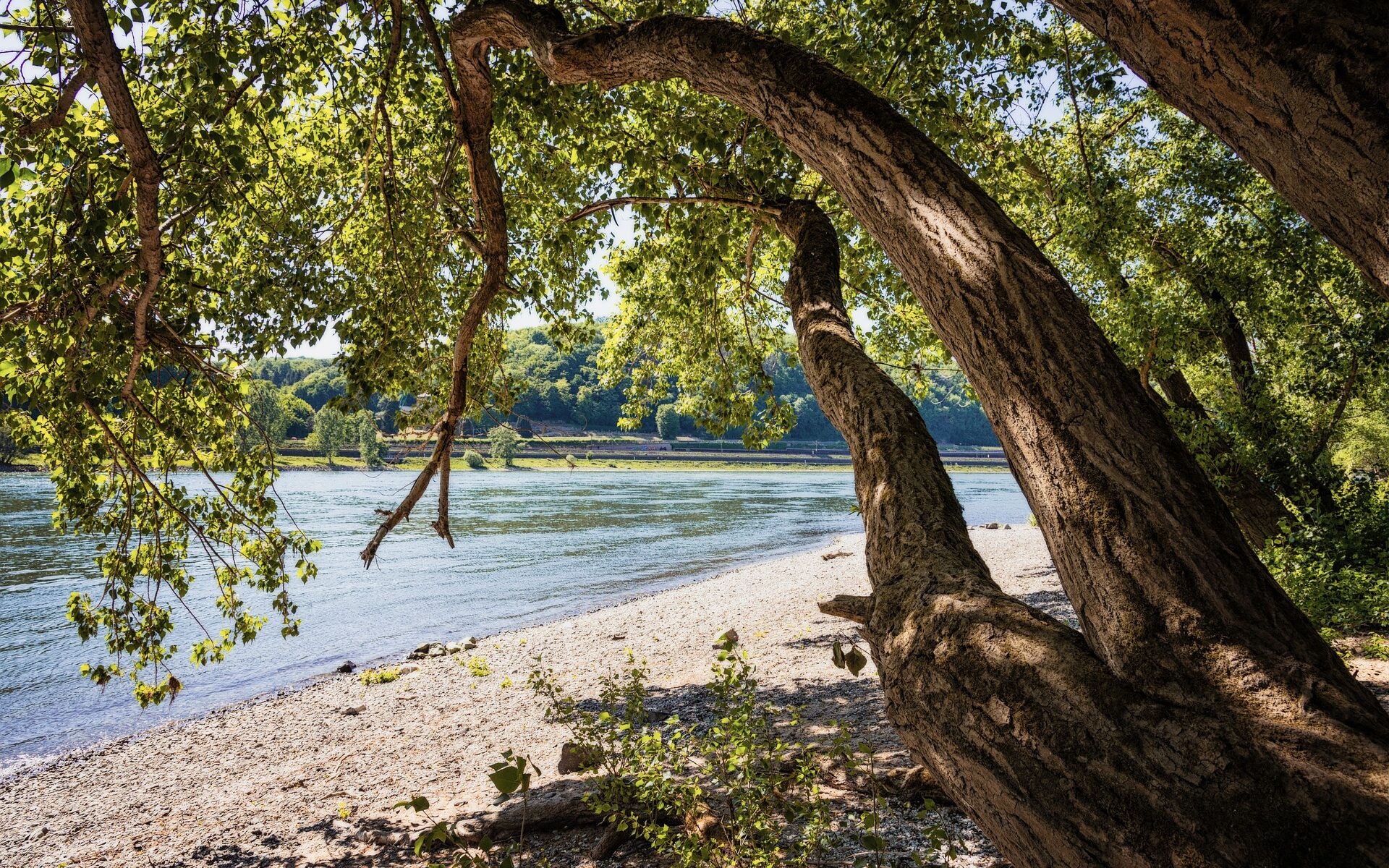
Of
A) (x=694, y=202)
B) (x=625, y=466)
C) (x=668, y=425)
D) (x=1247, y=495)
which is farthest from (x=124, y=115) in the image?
(x=668, y=425)

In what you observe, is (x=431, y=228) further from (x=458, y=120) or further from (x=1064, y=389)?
(x=1064, y=389)

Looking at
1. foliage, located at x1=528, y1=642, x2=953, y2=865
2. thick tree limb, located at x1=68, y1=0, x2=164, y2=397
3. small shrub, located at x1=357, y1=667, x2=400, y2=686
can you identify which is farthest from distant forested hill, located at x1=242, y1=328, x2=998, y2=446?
thick tree limb, located at x1=68, y1=0, x2=164, y2=397

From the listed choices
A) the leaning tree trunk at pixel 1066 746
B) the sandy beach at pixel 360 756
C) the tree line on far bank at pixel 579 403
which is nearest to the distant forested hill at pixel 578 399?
the tree line on far bank at pixel 579 403

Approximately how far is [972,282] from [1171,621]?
95cm

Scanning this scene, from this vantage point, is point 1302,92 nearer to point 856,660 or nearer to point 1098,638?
point 1098,638

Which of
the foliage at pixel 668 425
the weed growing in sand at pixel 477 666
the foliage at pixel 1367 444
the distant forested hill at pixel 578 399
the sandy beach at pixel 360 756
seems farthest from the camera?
the foliage at pixel 668 425

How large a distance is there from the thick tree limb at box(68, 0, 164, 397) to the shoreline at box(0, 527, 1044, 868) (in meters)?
3.50

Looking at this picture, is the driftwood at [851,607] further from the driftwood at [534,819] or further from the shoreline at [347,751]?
the driftwood at [534,819]

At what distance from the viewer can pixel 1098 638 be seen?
171 cm

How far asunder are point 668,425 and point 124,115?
316ft

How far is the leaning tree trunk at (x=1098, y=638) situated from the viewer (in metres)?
1.41

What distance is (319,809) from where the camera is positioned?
19.8 ft

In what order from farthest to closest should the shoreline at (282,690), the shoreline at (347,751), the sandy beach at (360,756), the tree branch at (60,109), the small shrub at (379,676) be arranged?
the small shrub at (379,676) → the shoreline at (282,690) → the shoreline at (347,751) → the sandy beach at (360,756) → the tree branch at (60,109)

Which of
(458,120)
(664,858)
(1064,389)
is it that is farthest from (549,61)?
(664,858)
